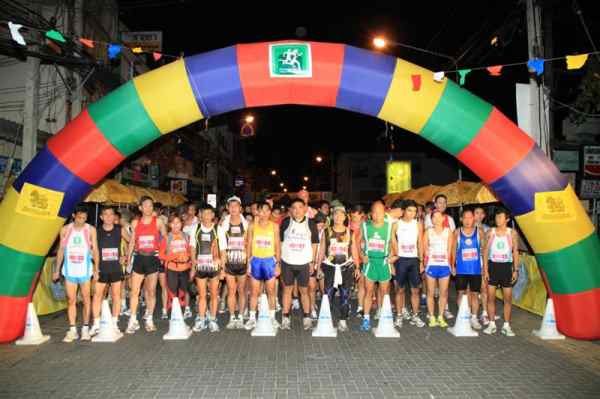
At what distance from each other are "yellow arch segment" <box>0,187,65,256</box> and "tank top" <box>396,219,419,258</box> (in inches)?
217

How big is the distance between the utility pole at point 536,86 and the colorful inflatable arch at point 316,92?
252cm

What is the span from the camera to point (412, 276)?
22.5ft

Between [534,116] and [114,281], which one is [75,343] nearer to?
[114,281]

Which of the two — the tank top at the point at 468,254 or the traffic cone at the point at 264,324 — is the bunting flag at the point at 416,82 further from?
the traffic cone at the point at 264,324

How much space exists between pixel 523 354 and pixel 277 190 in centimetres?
9287

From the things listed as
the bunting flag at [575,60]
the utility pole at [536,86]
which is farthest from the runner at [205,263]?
the utility pole at [536,86]

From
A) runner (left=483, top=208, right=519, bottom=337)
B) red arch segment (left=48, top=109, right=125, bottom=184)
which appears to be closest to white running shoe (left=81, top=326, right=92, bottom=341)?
red arch segment (left=48, top=109, right=125, bottom=184)

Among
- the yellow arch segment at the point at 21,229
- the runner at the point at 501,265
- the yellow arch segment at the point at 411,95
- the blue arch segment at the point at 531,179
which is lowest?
the runner at the point at 501,265

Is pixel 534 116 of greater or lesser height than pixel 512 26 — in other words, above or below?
below

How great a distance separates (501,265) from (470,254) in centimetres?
48

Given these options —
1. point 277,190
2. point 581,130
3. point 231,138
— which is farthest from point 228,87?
point 277,190

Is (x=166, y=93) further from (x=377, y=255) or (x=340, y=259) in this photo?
(x=377, y=255)

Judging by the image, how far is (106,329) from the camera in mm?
6148

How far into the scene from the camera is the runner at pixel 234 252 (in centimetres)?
670
